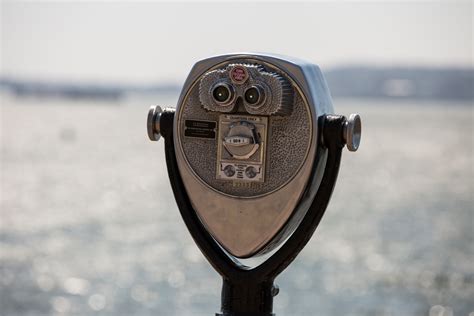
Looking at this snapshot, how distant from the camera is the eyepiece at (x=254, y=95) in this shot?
8.45ft

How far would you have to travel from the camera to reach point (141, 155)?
37.9 m

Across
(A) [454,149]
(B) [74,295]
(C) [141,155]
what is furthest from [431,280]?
(A) [454,149]

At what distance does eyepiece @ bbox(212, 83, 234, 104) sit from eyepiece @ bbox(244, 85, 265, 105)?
40mm

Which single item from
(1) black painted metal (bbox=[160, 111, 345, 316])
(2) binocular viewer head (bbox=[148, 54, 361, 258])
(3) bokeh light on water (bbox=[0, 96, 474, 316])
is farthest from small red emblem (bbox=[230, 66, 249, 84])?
(3) bokeh light on water (bbox=[0, 96, 474, 316])

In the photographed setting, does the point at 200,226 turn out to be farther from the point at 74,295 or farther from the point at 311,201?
the point at 74,295

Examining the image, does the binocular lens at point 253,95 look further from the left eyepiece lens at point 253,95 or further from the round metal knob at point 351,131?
the round metal knob at point 351,131

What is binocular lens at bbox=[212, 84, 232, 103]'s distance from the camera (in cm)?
259

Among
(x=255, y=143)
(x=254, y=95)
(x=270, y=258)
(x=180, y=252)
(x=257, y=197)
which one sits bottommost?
(x=180, y=252)

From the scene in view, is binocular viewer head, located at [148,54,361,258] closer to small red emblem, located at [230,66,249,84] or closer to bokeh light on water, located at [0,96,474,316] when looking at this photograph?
small red emblem, located at [230,66,249,84]

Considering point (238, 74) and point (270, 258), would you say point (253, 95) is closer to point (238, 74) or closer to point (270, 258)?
point (238, 74)

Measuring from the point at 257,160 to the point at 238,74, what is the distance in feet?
0.71

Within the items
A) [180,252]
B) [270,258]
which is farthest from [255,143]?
[180,252]

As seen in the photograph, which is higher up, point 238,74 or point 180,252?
point 238,74

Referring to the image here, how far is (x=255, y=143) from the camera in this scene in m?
2.59
